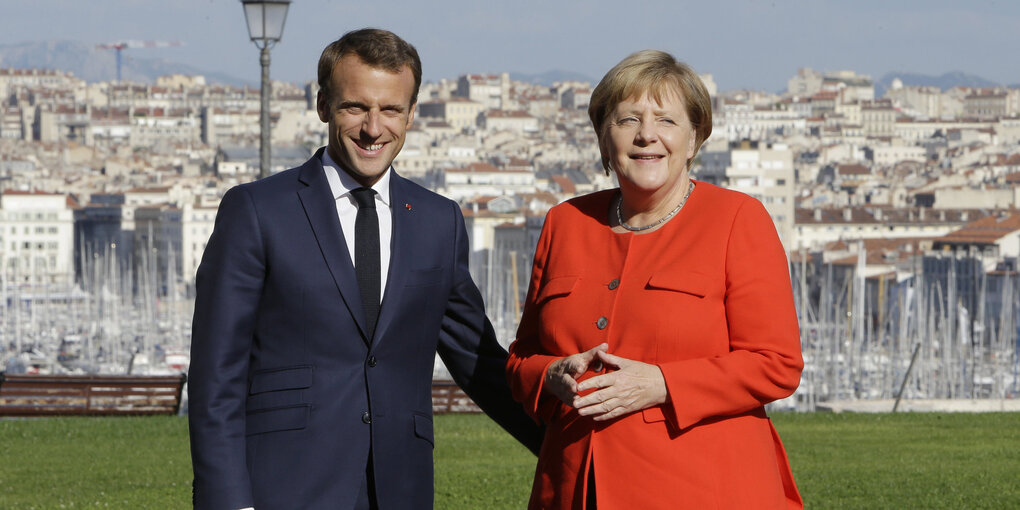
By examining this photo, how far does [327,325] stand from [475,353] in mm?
401

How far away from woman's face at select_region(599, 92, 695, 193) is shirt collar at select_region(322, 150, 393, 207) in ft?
1.37

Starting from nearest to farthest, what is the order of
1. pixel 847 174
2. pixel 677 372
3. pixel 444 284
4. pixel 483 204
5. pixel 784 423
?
pixel 677 372 → pixel 444 284 → pixel 784 423 → pixel 483 204 → pixel 847 174

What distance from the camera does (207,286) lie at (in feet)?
9.68

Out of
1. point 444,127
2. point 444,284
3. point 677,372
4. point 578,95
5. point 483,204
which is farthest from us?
point 578,95

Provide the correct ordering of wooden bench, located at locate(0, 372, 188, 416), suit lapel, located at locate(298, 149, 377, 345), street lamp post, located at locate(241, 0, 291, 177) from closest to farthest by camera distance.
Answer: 1. suit lapel, located at locate(298, 149, 377, 345)
2. street lamp post, located at locate(241, 0, 291, 177)
3. wooden bench, located at locate(0, 372, 188, 416)

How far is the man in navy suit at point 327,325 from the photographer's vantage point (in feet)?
9.63

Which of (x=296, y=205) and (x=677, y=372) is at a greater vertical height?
(x=296, y=205)

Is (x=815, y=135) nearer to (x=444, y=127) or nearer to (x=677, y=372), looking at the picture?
(x=444, y=127)

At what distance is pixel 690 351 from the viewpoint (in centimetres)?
288

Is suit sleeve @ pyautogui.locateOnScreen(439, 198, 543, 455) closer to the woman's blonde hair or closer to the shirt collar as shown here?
the shirt collar

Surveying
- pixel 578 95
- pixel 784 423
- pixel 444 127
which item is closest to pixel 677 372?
pixel 784 423

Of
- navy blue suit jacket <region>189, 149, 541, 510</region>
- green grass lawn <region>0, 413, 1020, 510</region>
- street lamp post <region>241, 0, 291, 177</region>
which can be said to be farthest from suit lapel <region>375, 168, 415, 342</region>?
street lamp post <region>241, 0, 291, 177</region>

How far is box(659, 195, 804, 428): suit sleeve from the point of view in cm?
284

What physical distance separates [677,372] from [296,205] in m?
0.72
